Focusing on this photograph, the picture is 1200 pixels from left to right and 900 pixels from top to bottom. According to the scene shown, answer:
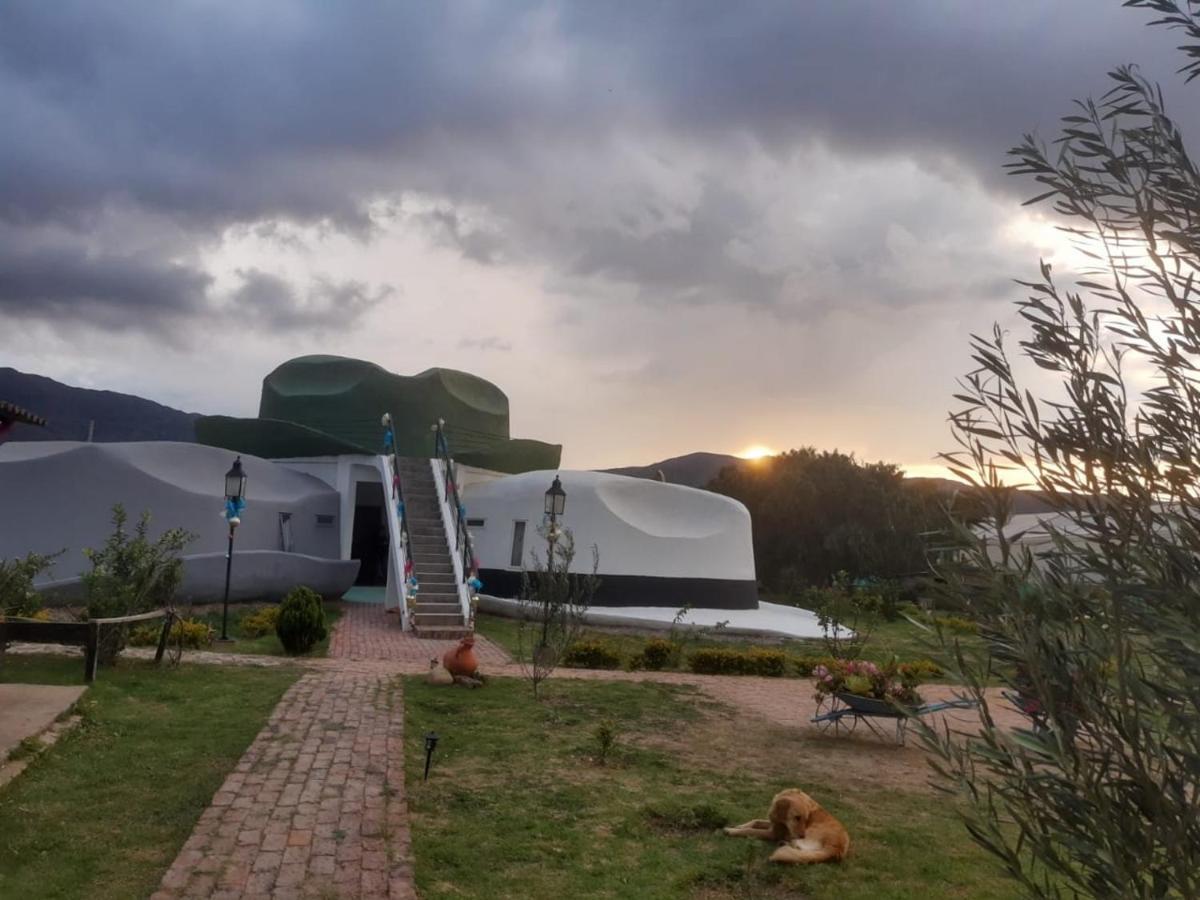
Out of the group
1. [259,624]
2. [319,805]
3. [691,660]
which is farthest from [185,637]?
[319,805]

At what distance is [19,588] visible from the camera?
1150 cm

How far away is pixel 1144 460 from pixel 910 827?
17.2ft

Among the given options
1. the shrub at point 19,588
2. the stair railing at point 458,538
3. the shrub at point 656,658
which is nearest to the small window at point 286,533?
the stair railing at point 458,538

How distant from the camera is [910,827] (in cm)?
686

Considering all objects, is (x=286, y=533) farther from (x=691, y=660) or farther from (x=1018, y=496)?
(x=1018, y=496)

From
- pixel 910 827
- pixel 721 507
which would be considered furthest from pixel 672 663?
pixel 721 507

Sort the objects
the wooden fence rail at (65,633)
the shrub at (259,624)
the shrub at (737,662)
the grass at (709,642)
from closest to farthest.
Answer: the wooden fence rail at (65,633)
the shrub at (737,662)
the shrub at (259,624)
the grass at (709,642)

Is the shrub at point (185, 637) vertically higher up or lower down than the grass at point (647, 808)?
higher up

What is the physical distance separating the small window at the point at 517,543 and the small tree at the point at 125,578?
12.2 metres

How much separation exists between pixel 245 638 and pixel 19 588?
4.54m

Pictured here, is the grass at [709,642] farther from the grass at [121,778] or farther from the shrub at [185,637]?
the grass at [121,778]

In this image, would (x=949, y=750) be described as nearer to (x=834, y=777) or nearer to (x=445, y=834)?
(x=445, y=834)

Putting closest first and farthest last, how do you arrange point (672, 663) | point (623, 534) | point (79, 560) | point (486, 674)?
1. point (486, 674)
2. point (672, 663)
3. point (79, 560)
4. point (623, 534)

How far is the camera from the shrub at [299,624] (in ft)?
45.1
